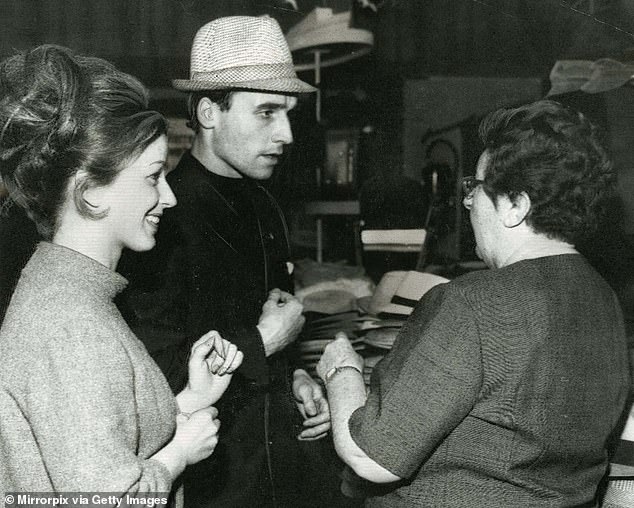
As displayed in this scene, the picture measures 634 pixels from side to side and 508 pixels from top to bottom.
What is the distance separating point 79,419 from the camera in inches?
43.5

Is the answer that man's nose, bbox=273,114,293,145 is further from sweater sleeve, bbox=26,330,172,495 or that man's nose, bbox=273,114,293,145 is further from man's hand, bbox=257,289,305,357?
sweater sleeve, bbox=26,330,172,495

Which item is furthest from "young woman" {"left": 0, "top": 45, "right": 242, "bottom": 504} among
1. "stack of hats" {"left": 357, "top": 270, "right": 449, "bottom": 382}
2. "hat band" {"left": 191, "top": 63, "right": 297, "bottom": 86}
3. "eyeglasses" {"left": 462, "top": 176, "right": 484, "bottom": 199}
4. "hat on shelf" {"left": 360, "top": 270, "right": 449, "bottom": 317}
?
"hat on shelf" {"left": 360, "top": 270, "right": 449, "bottom": 317}

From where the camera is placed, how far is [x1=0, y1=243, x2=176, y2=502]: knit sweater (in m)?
1.11

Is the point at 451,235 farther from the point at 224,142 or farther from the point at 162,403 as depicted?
the point at 162,403

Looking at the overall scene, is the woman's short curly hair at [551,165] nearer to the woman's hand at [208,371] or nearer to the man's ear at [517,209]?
the man's ear at [517,209]

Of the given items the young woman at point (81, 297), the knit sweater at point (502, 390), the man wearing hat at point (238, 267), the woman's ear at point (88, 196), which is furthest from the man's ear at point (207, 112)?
the knit sweater at point (502, 390)

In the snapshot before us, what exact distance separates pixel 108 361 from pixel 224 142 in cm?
88

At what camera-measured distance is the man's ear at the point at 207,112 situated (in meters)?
1.90

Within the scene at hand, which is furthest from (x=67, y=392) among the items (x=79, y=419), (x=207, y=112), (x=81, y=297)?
(x=207, y=112)

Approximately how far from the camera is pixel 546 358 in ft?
4.11

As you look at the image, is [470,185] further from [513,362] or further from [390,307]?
[390,307]

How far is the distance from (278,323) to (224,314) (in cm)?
15

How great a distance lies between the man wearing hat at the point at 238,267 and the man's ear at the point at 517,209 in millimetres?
704

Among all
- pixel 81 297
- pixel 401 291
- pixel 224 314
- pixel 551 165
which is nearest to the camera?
pixel 81 297
